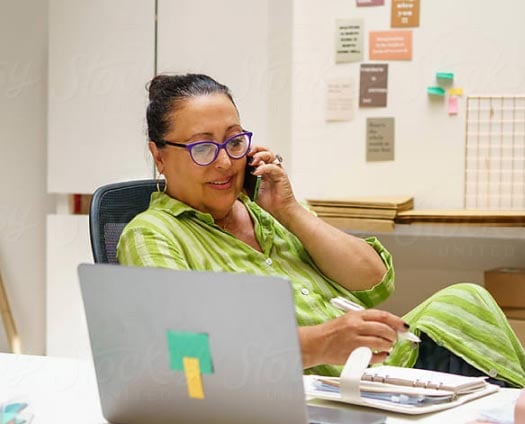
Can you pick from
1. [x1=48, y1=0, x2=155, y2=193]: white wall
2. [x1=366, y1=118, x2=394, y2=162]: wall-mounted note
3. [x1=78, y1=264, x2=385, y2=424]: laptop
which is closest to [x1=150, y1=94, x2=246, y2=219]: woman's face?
[x1=78, y1=264, x2=385, y2=424]: laptop

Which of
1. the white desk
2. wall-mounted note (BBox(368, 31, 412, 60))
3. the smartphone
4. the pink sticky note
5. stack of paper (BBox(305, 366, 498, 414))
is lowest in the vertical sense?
the white desk

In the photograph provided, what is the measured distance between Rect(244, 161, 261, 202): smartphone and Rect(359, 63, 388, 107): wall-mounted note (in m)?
1.61

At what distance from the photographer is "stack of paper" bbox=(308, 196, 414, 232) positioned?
313cm

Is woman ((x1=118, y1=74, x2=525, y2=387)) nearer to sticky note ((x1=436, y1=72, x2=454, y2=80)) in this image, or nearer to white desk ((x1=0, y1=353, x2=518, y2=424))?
white desk ((x1=0, y1=353, x2=518, y2=424))

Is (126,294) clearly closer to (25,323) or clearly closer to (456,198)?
(456,198)

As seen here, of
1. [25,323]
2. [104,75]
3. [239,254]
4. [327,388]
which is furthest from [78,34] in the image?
[327,388]

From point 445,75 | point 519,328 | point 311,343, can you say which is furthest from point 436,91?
point 311,343

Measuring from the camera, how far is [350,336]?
4.22 ft

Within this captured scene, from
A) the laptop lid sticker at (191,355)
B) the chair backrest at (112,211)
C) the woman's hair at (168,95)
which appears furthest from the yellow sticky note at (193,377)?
the woman's hair at (168,95)

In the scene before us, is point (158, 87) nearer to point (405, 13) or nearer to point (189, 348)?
point (189, 348)

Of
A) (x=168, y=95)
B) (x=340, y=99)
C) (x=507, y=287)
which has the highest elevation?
(x=340, y=99)

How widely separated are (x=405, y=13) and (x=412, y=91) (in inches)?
11.6

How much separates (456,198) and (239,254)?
179 cm

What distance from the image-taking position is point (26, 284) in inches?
151
